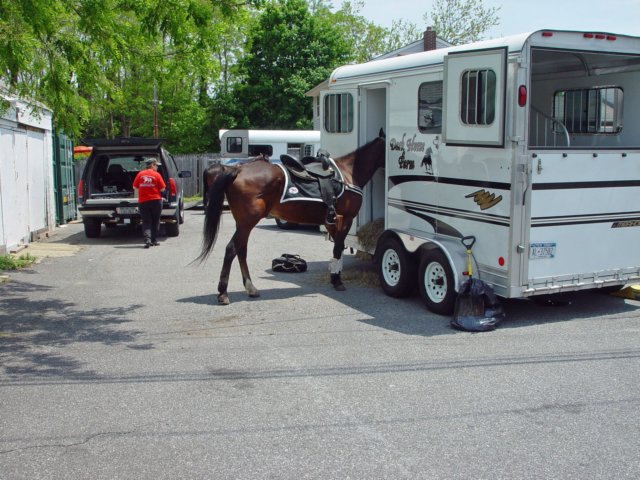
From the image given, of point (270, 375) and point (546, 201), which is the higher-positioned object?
point (546, 201)

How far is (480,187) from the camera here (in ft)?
25.1

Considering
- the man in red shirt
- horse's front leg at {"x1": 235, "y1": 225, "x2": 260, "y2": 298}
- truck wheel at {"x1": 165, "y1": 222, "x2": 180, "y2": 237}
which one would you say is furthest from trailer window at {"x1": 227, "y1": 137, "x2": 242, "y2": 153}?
horse's front leg at {"x1": 235, "y1": 225, "x2": 260, "y2": 298}

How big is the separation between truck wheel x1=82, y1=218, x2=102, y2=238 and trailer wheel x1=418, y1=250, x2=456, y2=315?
31.2 feet

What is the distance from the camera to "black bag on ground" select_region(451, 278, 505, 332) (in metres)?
7.36

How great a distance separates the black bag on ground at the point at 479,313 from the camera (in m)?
7.36

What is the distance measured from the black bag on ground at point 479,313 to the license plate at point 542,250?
2.02 feet

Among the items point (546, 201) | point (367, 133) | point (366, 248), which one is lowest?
point (366, 248)

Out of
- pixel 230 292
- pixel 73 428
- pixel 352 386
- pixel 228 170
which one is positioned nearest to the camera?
pixel 73 428

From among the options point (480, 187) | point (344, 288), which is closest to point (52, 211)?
point (344, 288)

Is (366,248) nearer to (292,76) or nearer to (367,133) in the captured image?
(367,133)

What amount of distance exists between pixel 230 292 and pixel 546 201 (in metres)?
4.55

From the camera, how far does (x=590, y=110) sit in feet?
29.1

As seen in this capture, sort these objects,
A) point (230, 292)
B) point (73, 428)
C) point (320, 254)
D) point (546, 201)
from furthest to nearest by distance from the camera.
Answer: point (320, 254) → point (230, 292) → point (546, 201) → point (73, 428)

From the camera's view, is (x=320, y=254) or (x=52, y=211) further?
(x=52, y=211)
